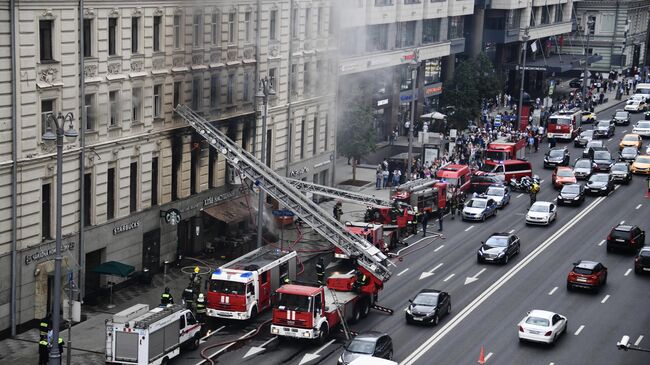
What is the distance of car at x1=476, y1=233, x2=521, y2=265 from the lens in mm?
63125

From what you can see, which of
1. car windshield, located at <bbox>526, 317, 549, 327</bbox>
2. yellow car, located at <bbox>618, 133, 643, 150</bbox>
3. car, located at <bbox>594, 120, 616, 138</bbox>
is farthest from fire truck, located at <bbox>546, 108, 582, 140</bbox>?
car windshield, located at <bbox>526, 317, 549, 327</bbox>

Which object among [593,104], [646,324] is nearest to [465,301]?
[646,324]

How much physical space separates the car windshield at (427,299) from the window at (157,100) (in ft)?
54.4

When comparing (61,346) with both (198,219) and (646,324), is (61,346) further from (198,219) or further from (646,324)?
(646,324)

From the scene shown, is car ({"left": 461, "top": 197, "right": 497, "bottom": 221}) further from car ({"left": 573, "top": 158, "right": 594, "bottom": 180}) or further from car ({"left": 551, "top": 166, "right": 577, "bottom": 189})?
→ car ({"left": 573, "top": 158, "right": 594, "bottom": 180})

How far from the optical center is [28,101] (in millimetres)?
48500

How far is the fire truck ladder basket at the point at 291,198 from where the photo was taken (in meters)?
54.2

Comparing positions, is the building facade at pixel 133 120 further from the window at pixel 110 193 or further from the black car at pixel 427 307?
the black car at pixel 427 307

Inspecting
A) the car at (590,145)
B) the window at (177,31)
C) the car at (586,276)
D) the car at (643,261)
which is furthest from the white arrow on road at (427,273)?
the car at (590,145)

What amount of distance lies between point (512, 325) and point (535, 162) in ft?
144

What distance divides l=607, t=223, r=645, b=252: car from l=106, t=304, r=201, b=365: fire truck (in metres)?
29.6

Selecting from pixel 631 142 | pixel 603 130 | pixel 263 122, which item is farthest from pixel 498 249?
pixel 603 130

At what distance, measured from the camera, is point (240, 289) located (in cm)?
5094

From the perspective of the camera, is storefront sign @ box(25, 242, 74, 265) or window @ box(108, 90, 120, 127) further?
window @ box(108, 90, 120, 127)
